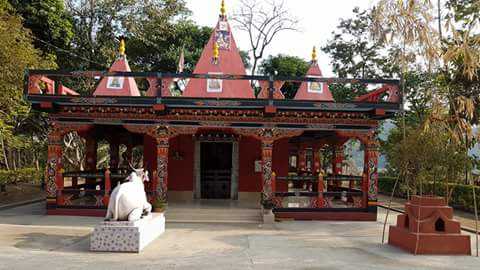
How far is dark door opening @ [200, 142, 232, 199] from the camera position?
49.0 feet

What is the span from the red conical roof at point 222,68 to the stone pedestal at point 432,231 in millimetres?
7373

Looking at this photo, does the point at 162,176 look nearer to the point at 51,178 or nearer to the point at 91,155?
the point at 51,178

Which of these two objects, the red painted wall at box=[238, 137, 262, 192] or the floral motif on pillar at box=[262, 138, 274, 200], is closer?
the floral motif on pillar at box=[262, 138, 274, 200]

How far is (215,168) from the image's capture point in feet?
49.1

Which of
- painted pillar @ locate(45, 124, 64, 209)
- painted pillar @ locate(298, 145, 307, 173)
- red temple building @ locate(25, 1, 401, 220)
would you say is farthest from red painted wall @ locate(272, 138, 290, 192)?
painted pillar @ locate(45, 124, 64, 209)

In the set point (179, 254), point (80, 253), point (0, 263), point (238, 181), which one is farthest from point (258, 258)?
point (238, 181)

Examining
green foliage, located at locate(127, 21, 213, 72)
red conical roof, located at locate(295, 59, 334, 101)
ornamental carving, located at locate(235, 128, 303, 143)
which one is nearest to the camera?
ornamental carving, located at locate(235, 128, 303, 143)

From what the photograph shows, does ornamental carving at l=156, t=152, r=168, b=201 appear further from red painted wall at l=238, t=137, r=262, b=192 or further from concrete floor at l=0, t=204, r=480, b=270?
red painted wall at l=238, t=137, r=262, b=192

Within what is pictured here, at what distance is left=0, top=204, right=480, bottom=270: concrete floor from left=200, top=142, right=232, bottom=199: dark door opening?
11.7 ft

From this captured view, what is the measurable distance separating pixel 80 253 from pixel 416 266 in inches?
233

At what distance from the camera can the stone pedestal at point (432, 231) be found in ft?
27.2

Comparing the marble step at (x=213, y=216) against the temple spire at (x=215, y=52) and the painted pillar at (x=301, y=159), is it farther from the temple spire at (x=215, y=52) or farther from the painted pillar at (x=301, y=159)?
the painted pillar at (x=301, y=159)

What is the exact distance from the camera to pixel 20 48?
13891 millimetres

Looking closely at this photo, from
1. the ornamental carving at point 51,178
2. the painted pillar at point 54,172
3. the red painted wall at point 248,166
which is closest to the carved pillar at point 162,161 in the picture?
the painted pillar at point 54,172
